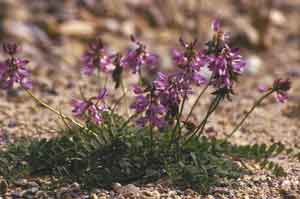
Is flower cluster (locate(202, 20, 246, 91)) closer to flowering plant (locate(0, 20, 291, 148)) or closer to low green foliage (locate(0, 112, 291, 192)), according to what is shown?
flowering plant (locate(0, 20, 291, 148))

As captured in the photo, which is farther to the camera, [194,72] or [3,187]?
[3,187]

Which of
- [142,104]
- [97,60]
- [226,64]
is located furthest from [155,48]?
[226,64]

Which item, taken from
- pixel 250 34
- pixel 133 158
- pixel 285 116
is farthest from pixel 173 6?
pixel 133 158

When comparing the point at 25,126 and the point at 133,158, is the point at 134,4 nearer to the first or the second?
the point at 25,126

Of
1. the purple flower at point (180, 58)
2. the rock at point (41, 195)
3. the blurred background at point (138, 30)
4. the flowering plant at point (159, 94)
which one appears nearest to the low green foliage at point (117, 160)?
the flowering plant at point (159, 94)

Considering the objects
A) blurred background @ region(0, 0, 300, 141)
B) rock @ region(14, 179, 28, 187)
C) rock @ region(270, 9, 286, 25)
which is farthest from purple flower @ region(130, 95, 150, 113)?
rock @ region(270, 9, 286, 25)

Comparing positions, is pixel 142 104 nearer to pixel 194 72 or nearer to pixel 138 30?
pixel 194 72
